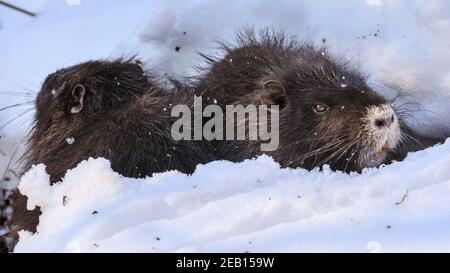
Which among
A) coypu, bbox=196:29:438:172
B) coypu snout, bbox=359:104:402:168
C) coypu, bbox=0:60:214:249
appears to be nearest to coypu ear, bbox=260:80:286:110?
coypu, bbox=196:29:438:172

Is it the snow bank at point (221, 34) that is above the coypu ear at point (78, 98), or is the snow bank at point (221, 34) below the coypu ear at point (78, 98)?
above

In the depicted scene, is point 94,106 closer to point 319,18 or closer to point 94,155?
point 94,155

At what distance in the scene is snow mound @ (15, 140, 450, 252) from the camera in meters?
3.99

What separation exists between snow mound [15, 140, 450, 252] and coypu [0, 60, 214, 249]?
0.98 ft

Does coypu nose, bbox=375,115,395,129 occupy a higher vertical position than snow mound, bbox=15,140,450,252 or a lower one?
higher

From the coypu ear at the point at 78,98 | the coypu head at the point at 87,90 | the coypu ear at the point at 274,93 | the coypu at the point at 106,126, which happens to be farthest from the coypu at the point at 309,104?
the coypu ear at the point at 78,98

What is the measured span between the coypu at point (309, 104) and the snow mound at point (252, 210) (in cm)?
35

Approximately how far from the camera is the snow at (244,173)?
4043 mm

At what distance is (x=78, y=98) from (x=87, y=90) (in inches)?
2.7

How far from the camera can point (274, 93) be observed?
5.25 m

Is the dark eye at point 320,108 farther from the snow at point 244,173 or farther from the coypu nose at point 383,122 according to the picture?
the snow at point 244,173

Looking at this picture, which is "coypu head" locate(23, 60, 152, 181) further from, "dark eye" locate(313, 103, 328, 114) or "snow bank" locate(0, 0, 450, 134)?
"dark eye" locate(313, 103, 328, 114)

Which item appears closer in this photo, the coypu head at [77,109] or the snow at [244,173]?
the snow at [244,173]
